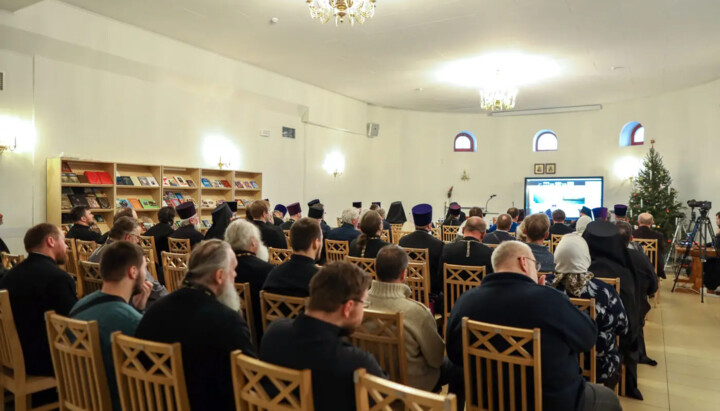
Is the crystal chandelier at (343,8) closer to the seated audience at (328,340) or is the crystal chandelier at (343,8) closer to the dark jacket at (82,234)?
the dark jacket at (82,234)

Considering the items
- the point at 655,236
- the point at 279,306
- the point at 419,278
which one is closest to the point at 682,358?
the point at 655,236

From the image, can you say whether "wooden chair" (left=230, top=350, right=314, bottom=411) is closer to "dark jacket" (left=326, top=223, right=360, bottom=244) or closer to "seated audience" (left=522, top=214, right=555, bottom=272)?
"seated audience" (left=522, top=214, right=555, bottom=272)

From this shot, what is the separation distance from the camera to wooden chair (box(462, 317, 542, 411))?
201 cm

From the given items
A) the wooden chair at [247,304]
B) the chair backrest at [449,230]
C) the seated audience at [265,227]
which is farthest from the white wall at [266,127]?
the wooden chair at [247,304]

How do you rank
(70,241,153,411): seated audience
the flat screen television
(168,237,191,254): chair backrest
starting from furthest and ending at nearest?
the flat screen television → (168,237,191,254): chair backrest → (70,241,153,411): seated audience

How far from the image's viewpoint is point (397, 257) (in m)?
2.48

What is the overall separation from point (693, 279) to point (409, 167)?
8.96 metres

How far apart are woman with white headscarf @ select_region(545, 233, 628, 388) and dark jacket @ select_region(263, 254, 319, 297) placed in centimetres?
160

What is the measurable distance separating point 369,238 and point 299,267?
1755 mm

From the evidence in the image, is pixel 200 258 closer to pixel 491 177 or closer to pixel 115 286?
pixel 115 286

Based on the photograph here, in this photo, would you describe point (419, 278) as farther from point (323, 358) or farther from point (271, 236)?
point (323, 358)

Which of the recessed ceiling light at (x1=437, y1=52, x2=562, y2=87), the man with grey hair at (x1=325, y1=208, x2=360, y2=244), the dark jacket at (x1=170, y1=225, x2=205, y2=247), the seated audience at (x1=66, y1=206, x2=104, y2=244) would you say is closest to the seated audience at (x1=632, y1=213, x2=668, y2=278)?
the recessed ceiling light at (x1=437, y1=52, x2=562, y2=87)

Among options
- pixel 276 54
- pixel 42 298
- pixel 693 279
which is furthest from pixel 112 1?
pixel 693 279

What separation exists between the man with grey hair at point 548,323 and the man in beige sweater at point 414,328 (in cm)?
12
